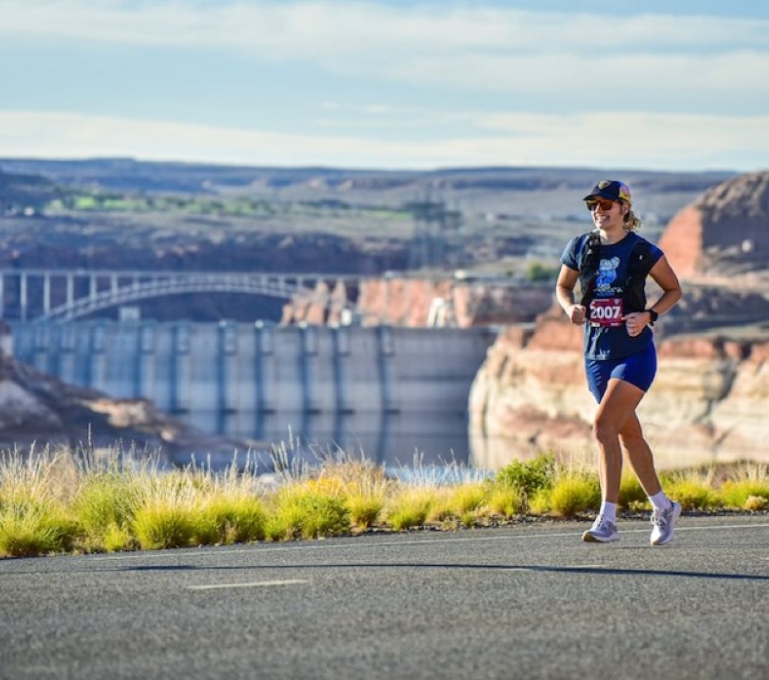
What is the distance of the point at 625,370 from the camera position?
1186cm

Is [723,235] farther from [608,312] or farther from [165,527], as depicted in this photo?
[608,312]

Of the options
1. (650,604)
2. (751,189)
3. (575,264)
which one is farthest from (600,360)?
(751,189)

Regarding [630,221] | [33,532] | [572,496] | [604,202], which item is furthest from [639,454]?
[33,532]

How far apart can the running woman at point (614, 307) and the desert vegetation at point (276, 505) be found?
2723 millimetres

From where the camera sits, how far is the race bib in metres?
11.9

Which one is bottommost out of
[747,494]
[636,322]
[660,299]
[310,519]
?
[747,494]

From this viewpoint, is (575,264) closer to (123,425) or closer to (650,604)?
(650,604)

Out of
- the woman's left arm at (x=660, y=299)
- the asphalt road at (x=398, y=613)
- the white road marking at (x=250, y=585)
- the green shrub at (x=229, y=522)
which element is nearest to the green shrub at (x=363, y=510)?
the green shrub at (x=229, y=522)

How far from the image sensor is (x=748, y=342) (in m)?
97.8

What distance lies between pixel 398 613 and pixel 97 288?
186 m

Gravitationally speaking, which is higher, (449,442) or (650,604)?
(650,604)

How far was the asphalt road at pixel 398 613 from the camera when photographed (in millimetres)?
7855

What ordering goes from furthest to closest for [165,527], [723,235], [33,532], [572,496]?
[723,235], [572,496], [165,527], [33,532]

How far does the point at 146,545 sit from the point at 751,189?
157522 millimetres
